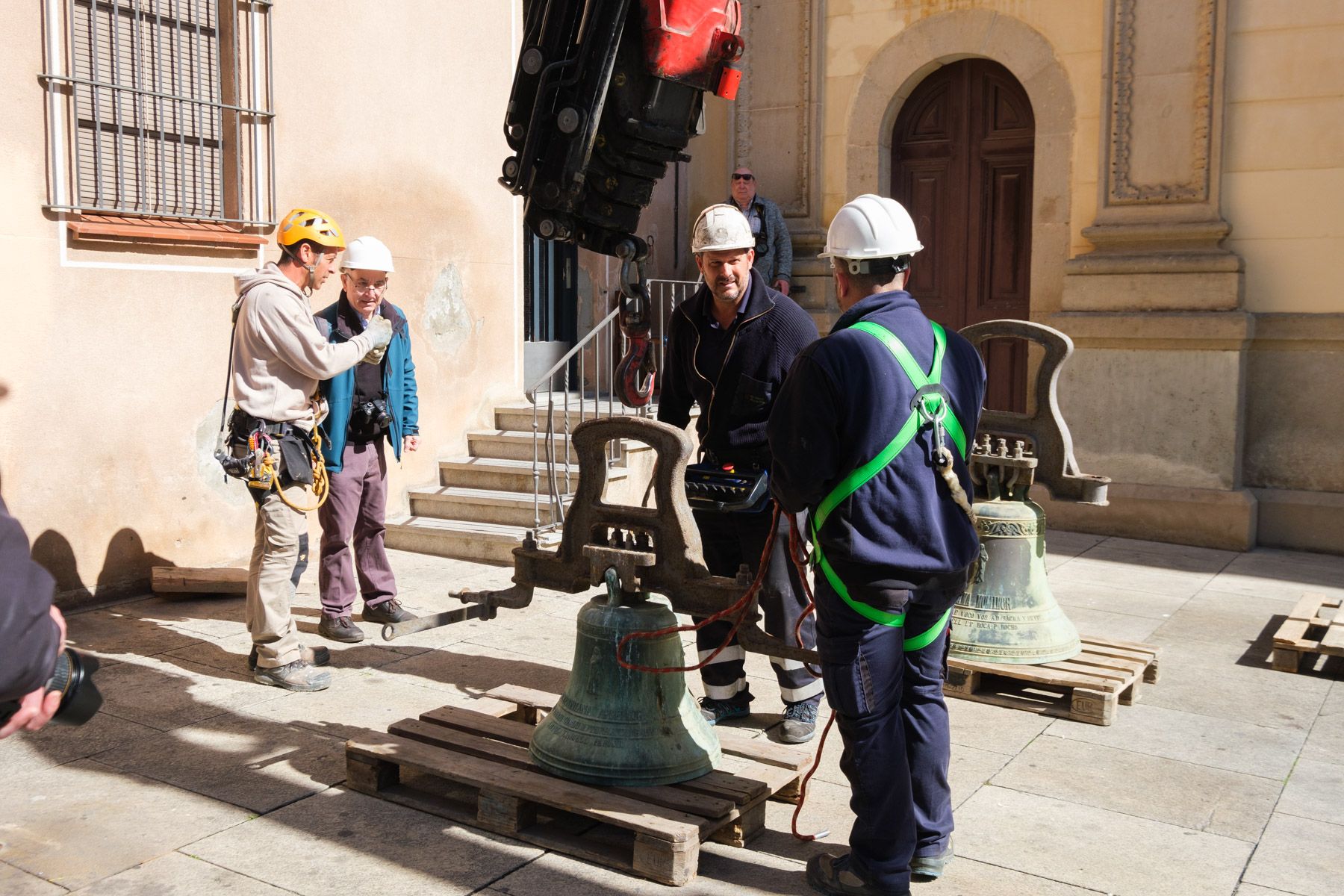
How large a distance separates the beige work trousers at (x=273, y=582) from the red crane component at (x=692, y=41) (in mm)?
2697

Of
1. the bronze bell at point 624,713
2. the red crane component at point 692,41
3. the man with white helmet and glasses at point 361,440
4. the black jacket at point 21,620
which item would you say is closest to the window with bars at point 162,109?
the man with white helmet and glasses at point 361,440

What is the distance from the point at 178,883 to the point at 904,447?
243cm

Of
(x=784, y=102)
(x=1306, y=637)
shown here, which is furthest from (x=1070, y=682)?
(x=784, y=102)

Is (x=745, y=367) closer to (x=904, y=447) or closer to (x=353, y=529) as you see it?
(x=904, y=447)

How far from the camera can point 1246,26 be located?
9.05m

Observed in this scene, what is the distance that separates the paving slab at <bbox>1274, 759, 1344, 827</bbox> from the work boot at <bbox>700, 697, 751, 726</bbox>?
6.52 feet

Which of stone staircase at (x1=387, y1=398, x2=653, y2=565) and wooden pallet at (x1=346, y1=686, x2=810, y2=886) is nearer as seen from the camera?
wooden pallet at (x1=346, y1=686, x2=810, y2=886)

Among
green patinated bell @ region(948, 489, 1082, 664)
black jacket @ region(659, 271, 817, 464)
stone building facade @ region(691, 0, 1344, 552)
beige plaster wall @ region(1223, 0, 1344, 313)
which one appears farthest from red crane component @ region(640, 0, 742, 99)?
beige plaster wall @ region(1223, 0, 1344, 313)

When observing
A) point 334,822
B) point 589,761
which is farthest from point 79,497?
point 589,761

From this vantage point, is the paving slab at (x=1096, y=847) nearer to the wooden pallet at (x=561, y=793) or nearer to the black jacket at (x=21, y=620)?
the wooden pallet at (x=561, y=793)

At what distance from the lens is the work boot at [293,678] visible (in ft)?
17.9

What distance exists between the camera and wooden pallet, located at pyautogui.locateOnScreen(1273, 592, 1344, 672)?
5.88 metres

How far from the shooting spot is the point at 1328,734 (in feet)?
16.8

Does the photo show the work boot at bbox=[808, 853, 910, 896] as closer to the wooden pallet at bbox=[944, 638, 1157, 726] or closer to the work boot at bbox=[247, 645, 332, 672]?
the wooden pallet at bbox=[944, 638, 1157, 726]
